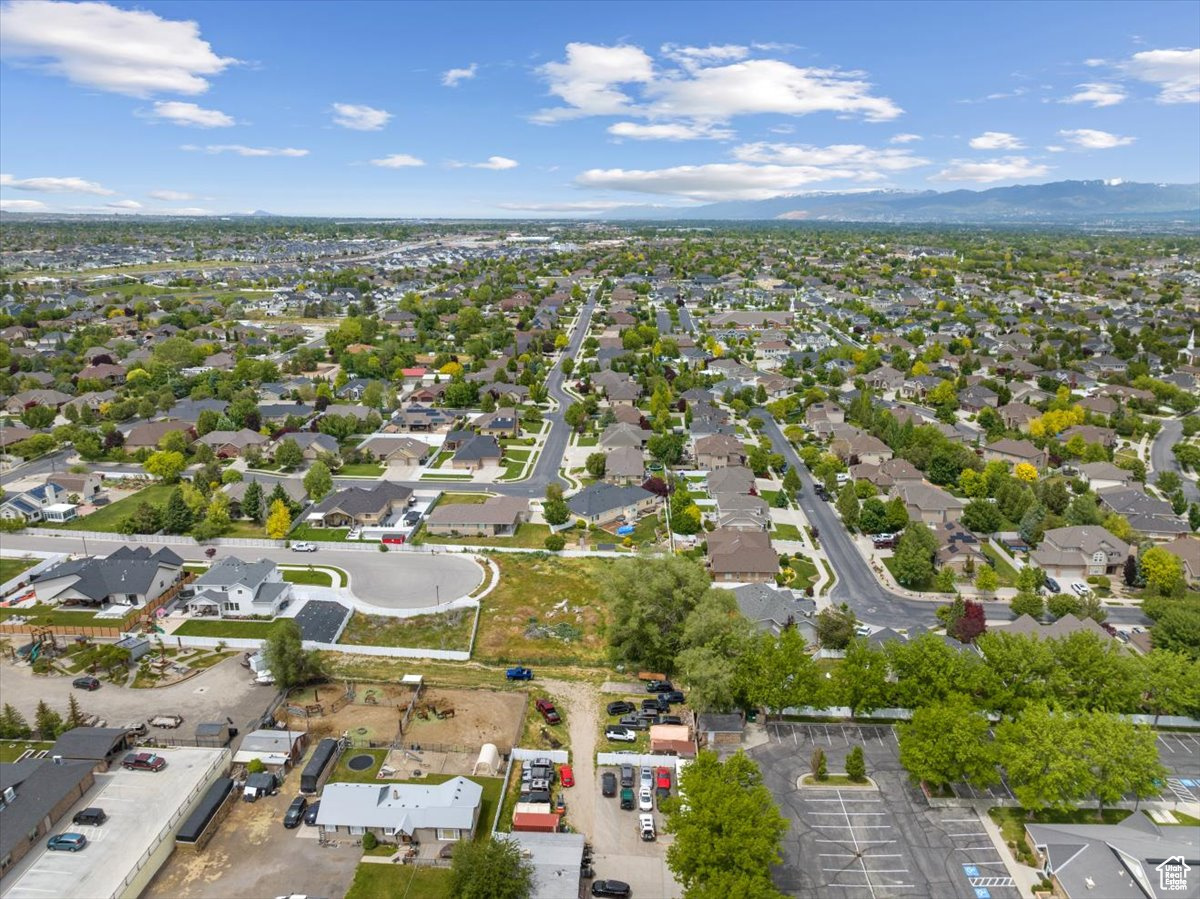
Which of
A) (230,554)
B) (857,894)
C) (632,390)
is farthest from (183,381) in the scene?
(857,894)

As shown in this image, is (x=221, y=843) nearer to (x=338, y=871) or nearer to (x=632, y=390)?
(x=338, y=871)

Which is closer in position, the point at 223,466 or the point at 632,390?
the point at 223,466

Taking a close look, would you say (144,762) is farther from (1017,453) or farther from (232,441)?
(1017,453)

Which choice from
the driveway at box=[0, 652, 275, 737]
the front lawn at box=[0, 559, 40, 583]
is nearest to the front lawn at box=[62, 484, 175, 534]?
the front lawn at box=[0, 559, 40, 583]

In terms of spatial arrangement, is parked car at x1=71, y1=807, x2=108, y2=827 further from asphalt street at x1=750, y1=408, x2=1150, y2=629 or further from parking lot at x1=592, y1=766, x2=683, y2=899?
asphalt street at x1=750, y1=408, x2=1150, y2=629

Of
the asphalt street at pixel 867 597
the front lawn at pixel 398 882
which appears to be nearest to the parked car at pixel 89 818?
the front lawn at pixel 398 882

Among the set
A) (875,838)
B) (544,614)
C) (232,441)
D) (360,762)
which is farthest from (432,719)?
(232,441)

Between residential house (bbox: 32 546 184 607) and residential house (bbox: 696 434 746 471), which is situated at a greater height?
residential house (bbox: 696 434 746 471)
